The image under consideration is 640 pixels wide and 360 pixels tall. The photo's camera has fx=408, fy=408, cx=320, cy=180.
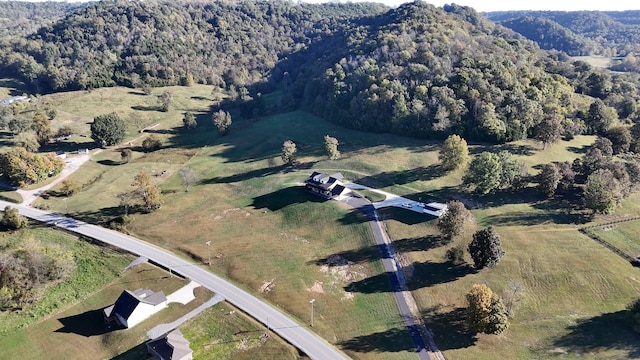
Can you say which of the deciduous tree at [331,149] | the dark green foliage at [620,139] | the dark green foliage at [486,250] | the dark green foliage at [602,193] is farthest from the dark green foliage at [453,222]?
the dark green foliage at [620,139]

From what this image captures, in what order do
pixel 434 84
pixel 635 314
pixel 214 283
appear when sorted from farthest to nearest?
pixel 434 84 < pixel 214 283 < pixel 635 314

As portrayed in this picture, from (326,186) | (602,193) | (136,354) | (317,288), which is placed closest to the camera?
(136,354)

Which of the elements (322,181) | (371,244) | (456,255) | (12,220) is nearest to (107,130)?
(12,220)

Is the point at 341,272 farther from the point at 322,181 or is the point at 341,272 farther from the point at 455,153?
the point at 455,153

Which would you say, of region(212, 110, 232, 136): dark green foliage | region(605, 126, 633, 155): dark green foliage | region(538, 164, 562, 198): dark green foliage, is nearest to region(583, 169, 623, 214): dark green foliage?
region(538, 164, 562, 198): dark green foliage

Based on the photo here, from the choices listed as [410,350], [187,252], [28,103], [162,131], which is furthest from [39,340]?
[28,103]

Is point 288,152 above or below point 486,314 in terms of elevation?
above

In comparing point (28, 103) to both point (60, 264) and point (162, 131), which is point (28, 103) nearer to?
point (162, 131)
